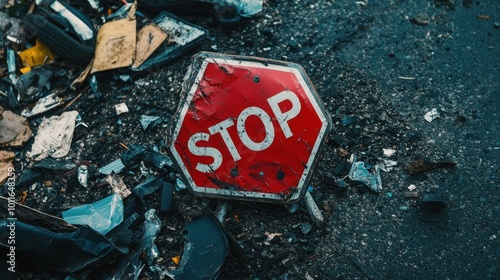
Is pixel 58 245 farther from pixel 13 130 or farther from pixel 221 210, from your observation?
pixel 13 130

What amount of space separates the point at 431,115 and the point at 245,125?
69.5 inches

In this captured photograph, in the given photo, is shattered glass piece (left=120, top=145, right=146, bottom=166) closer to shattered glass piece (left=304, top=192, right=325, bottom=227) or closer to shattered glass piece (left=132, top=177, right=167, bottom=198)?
shattered glass piece (left=132, top=177, right=167, bottom=198)

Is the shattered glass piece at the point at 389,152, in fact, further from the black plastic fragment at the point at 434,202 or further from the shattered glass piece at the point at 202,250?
the shattered glass piece at the point at 202,250

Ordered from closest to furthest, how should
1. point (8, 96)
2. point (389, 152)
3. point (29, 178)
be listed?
point (389, 152) → point (29, 178) → point (8, 96)

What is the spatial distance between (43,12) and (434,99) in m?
3.51

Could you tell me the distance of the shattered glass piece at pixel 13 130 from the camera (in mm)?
4520

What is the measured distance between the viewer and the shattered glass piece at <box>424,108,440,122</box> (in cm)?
427

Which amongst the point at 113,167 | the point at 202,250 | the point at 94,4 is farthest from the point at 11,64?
the point at 202,250

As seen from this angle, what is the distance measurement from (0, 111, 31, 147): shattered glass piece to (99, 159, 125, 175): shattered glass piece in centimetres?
86

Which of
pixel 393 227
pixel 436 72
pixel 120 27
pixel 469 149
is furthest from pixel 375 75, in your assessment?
pixel 120 27

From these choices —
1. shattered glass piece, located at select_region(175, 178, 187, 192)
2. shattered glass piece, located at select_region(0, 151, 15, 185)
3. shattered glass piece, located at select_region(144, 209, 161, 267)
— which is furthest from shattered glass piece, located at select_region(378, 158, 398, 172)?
shattered glass piece, located at select_region(0, 151, 15, 185)

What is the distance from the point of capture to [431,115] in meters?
4.29

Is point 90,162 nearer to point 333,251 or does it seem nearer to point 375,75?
point 333,251

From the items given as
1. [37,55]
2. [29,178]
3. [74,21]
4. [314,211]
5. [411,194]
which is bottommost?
[411,194]
